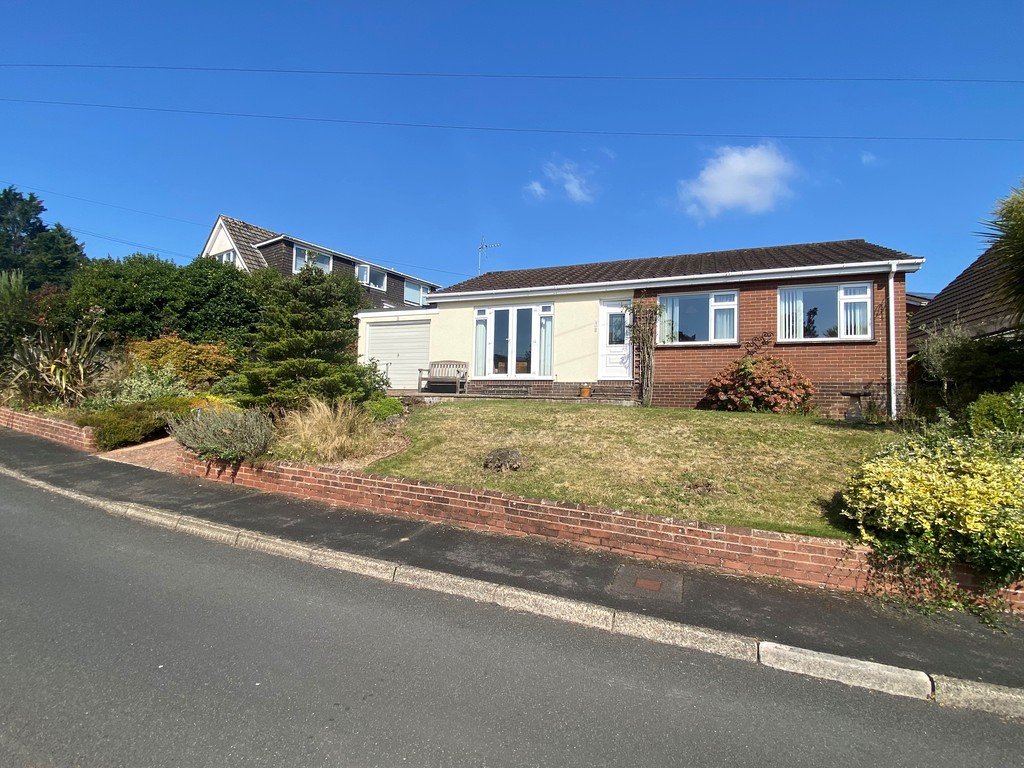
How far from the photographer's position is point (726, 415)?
9.39 metres

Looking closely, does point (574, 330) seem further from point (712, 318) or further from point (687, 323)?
point (712, 318)

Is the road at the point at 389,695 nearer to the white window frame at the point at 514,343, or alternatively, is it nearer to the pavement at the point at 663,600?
the pavement at the point at 663,600

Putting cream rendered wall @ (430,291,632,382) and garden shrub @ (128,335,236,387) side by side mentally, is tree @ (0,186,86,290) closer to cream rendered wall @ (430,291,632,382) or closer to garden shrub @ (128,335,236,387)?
garden shrub @ (128,335,236,387)

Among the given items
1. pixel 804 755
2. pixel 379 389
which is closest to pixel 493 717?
pixel 804 755

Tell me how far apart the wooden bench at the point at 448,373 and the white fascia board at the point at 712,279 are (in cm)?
194

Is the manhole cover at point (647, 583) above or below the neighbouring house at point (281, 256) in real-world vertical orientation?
below

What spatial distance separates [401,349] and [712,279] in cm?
928

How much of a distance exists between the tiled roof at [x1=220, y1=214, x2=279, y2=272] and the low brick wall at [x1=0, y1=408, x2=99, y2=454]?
489 inches

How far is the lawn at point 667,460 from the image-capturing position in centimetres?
567

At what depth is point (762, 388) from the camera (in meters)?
11.0

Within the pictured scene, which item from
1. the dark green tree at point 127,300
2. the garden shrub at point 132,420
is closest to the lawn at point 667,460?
the garden shrub at point 132,420

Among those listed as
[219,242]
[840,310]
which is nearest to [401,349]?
[840,310]

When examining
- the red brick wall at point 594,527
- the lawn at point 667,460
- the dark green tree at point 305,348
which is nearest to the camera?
the red brick wall at point 594,527

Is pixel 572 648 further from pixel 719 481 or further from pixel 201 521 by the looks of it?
pixel 201 521
